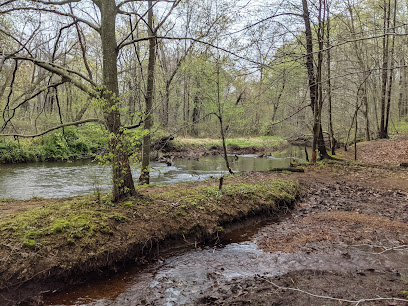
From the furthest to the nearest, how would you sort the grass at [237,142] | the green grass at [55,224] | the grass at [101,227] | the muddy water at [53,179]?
1. the grass at [237,142]
2. the muddy water at [53,179]
3. the green grass at [55,224]
4. the grass at [101,227]

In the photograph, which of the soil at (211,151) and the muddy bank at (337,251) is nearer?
the muddy bank at (337,251)

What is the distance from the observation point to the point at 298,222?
5.97 metres

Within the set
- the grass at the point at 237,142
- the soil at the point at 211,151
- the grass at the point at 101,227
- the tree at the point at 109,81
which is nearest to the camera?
the grass at the point at 101,227

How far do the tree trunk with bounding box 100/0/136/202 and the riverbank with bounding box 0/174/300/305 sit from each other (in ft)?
1.51

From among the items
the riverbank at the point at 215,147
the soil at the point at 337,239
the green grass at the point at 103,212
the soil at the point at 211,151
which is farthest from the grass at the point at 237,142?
the green grass at the point at 103,212

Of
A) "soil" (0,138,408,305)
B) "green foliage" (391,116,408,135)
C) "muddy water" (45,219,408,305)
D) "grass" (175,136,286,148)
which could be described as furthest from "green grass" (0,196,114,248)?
"green foliage" (391,116,408,135)

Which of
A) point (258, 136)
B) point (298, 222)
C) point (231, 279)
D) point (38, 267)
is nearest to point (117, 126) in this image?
point (38, 267)

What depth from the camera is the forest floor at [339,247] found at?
296 centimetres

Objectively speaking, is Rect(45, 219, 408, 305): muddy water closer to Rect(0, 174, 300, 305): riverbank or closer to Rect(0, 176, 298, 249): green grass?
Rect(0, 174, 300, 305): riverbank

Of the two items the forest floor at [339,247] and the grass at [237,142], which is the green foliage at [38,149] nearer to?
the grass at [237,142]

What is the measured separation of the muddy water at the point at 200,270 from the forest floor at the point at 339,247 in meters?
0.03

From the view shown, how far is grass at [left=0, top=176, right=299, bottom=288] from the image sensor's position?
136 inches

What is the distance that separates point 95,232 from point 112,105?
7.76ft

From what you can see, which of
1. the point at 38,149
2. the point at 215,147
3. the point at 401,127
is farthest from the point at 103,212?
the point at 401,127
